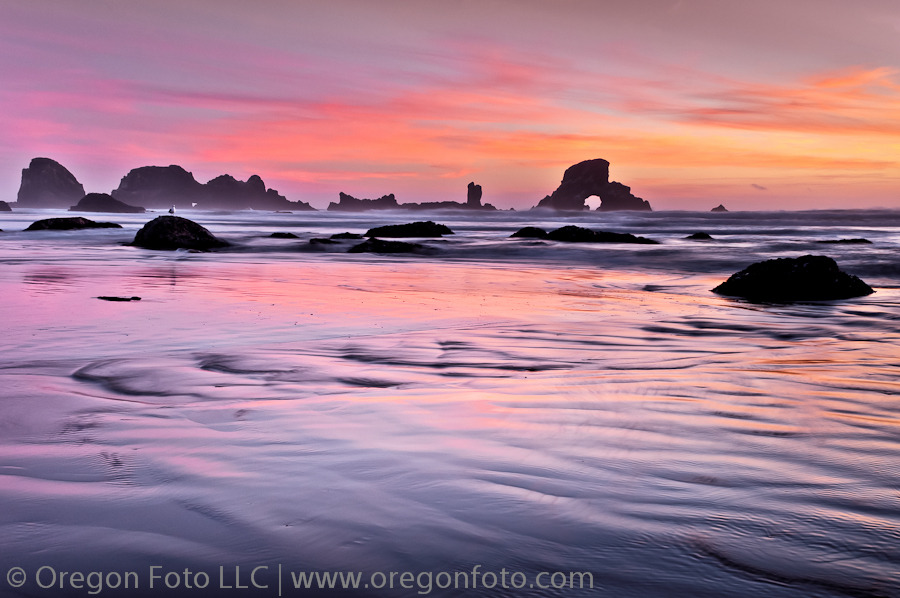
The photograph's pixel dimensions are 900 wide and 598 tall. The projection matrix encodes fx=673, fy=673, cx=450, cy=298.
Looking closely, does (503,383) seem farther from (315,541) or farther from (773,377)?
(315,541)

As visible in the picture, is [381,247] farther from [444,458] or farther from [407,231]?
[444,458]

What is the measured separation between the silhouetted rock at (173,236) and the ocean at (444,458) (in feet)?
39.4

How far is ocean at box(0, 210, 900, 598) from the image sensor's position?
1.87 meters

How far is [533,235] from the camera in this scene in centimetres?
2491

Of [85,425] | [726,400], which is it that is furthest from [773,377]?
[85,425]

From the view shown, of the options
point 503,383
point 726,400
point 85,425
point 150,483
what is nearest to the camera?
point 150,483

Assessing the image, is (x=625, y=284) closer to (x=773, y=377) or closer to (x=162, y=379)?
(x=773, y=377)

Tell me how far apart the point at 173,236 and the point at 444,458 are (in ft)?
56.8

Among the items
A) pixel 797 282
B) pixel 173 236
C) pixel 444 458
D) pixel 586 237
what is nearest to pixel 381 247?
pixel 173 236

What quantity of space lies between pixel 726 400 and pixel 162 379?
3.21 metres

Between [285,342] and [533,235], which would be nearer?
[285,342]

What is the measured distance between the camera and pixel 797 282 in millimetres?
9062

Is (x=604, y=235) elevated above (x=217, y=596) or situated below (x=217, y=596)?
above

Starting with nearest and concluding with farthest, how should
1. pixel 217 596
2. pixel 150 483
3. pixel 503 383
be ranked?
pixel 217 596, pixel 150 483, pixel 503 383
